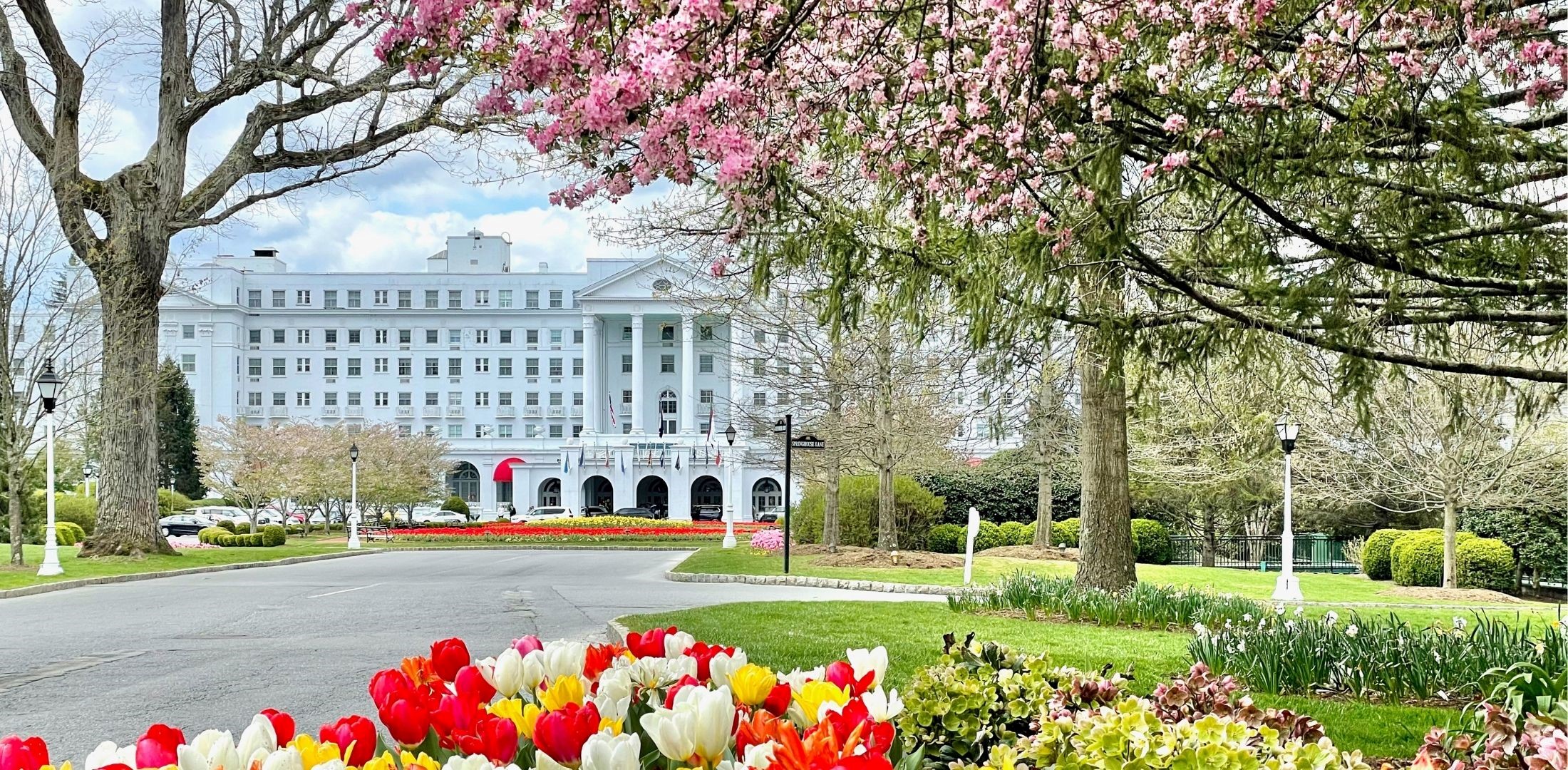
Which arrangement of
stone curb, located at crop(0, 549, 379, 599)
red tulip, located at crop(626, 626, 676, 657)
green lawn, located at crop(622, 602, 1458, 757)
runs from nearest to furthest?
red tulip, located at crop(626, 626, 676, 657), green lawn, located at crop(622, 602, 1458, 757), stone curb, located at crop(0, 549, 379, 599)

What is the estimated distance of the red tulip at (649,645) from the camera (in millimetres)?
3100

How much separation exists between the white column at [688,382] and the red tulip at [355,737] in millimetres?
67151

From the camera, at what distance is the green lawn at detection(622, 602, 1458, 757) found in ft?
21.7

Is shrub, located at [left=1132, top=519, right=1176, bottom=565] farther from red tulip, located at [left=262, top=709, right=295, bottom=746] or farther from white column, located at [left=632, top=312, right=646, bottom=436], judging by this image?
white column, located at [left=632, top=312, right=646, bottom=436]

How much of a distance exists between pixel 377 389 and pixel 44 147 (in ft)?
209

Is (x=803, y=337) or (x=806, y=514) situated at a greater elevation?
(x=803, y=337)

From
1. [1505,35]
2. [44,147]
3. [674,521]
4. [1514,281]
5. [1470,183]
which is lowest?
[674,521]

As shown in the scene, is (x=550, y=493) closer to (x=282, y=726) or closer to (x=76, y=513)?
(x=76, y=513)

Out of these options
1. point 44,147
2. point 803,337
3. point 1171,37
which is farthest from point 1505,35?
point 44,147

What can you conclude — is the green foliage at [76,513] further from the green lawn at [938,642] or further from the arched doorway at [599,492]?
the arched doorway at [599,492]

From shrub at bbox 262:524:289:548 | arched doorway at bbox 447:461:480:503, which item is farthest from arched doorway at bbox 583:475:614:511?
shrub at bbox 262:524:289:548

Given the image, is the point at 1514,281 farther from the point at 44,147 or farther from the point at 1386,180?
the point at 44,147

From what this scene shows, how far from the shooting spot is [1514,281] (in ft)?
19.7

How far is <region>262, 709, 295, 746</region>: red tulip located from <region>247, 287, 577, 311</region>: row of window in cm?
8784
